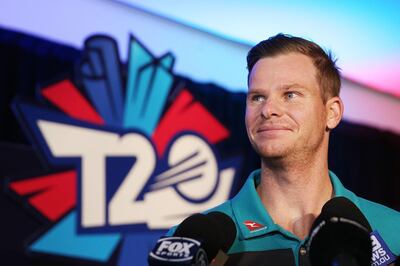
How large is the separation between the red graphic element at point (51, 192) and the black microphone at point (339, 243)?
2258 millimetres

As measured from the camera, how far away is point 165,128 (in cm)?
358

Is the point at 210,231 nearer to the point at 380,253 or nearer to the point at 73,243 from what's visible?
the point at 380,253

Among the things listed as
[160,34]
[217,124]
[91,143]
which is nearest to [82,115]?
[91,143]

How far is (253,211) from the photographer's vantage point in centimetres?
123

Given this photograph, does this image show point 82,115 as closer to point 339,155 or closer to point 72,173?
point 72,173

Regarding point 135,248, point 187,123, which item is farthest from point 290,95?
point 187,123

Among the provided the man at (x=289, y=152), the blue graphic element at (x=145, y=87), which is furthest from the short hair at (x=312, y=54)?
the blue graphic element at (x=145, y=87)

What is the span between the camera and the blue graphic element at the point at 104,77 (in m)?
3.19

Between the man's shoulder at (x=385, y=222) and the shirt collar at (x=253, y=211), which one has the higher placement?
the shirt collar at (x=253, y=211)

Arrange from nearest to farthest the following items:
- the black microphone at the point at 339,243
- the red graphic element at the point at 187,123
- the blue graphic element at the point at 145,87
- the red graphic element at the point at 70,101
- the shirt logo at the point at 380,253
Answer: the black microphone at the point at 339,243 < the shirt logo at the point at 380,253 < the red graphic element at the point at 70,101 < the blue graphic element at the point at 145,87 < the red graphic element at the point at 187,123

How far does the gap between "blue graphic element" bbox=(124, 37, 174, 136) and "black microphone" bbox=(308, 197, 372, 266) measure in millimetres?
2585

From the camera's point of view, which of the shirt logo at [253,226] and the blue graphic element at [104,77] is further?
the blue graphic element at [104,77]

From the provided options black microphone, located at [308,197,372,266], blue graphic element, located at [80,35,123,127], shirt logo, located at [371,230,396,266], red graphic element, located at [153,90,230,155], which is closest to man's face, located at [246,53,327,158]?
shirt logo, located at [371,230,396,266]

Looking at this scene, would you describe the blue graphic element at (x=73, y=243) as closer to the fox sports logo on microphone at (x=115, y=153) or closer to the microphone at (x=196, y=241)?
the fox sports logo on microphone at (x=115, y=153)
